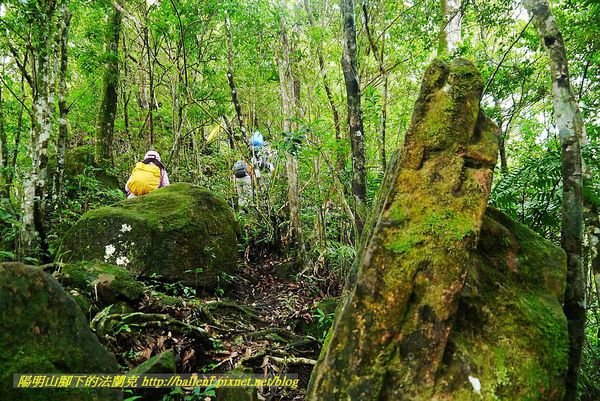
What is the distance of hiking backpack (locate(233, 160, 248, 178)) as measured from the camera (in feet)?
34.2

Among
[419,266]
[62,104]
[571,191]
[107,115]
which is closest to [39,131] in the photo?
[62,104]

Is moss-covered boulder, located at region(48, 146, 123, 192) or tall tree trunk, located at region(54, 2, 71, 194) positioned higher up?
tall tree trunk, located at region(54, 2, 71, 194)

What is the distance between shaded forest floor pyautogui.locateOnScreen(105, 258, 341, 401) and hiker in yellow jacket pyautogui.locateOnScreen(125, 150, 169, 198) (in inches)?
110

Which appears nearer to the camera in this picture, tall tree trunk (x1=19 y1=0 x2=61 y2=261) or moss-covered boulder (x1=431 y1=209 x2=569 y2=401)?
moss-covered boulder (x1=431 y1=209 x2=569 y2=401)

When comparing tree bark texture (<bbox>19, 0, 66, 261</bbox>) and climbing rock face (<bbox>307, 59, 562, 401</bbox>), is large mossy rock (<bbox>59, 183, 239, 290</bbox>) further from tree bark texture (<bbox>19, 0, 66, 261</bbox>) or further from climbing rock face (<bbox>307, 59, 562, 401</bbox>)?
climbing rock face (<bbox>307, 59, 562, 401</bbox>)

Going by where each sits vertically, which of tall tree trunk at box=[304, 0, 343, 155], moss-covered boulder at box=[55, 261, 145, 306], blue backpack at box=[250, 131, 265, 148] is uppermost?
tall tree trunk at box=[304, 0, 343, 155]

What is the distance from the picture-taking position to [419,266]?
2842 millimetres

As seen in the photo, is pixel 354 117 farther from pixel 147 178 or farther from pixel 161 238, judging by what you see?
pixel 147 178

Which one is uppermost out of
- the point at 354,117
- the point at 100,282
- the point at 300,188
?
the point at 354,117

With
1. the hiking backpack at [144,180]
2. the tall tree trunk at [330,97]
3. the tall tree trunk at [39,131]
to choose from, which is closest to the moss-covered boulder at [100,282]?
the tall tree trunk at [39,131]

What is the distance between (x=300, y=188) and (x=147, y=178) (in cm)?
325

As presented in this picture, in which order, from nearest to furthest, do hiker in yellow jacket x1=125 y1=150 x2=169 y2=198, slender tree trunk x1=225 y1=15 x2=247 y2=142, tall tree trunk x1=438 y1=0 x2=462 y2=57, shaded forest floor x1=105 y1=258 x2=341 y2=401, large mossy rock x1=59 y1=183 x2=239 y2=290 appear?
shaded forest floor x1=105 y1=258 x2=341 y2=401 → large mossy rock x1=59 y1=183 x2=239 y2=290 → hiker in yellow jacket x1=125 y1=150 x2=169 y2=198 → tall tree trunk x1=438 y1=0 x2=462 y2=57 → slender tree trunk x1=225 y1=15 x2=247 y2=142

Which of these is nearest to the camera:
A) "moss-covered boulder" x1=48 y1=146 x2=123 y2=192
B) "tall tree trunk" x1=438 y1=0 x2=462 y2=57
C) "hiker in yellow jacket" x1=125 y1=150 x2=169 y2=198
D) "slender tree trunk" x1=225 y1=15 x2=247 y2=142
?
"hiker in yellow jacket" x1=125 y1=150 x2=169 y2=198

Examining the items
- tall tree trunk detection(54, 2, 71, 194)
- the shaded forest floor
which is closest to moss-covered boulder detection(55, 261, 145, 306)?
the shaded forest floor
